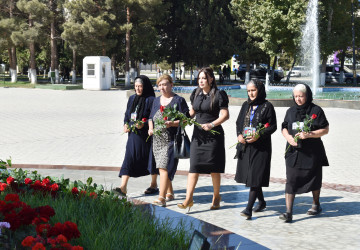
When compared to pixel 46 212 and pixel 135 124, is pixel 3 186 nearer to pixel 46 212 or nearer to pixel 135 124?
pixel 46 212

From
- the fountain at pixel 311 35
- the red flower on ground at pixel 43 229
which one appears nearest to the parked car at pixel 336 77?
the fountain at pixel 311 35

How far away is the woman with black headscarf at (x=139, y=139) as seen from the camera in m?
7.75

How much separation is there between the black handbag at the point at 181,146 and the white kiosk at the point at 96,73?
3373cm

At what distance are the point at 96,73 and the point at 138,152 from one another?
109ft

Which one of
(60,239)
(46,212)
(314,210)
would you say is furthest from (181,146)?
(60,239)

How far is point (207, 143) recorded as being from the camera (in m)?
7.04

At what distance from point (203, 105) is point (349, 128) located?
10.6 metres

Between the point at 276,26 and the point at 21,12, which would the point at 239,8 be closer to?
the point at 276,26

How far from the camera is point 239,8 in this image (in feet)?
163

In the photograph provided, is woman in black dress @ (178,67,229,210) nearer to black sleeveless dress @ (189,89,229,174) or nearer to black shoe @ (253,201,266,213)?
black sleeveless dress @ (189,89,229,174)

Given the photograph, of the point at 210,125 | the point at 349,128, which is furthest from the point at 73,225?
the point at 349,128

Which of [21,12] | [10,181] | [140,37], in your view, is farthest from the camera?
[21,12]

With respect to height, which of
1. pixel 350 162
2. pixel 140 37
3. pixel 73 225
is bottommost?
pixel 350 162

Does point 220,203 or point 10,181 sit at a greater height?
point 10,181
